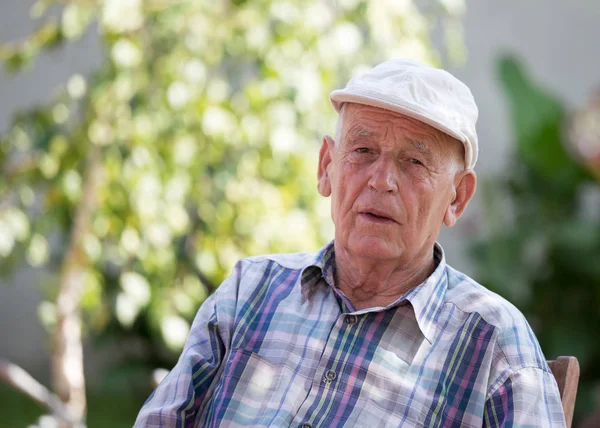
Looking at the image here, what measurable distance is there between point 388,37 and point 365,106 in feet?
5.09

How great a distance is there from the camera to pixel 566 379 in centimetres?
177

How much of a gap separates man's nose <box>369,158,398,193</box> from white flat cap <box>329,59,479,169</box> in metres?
0.12

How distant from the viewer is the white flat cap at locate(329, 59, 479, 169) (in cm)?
175

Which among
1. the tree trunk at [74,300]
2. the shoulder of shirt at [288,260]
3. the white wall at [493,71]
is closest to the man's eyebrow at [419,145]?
the shoulder of shirt at [288,260]

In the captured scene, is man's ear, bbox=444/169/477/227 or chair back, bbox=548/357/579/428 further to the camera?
man's ear, bbox=444/169/477/227

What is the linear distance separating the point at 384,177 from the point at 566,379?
547 millimetres

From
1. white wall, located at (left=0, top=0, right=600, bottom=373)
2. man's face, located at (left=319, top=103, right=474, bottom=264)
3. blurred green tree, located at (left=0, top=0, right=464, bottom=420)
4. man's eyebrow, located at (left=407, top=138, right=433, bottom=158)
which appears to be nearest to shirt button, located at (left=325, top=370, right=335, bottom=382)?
man's face, located at (left=319, top=103, right=474, bottom=264)

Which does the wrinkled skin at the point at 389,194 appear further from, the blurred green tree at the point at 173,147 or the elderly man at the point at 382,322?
the blurred green tree at the point at 173,147

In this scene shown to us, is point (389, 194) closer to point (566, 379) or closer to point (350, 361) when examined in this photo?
point (350, 361)

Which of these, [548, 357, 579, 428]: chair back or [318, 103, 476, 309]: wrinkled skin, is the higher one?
[318, 103, 476, 309]: wrinkled skin

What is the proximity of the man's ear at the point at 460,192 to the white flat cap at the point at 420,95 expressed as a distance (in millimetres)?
86

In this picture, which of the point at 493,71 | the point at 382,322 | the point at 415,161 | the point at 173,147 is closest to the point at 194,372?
the point at 382,322

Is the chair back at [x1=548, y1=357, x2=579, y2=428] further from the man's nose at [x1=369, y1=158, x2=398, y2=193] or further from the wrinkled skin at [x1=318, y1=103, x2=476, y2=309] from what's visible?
the man's nose at [x1=369, y1=158, x2=398, y2=193]

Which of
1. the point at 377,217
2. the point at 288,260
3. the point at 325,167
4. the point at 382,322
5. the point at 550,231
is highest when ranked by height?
the point at 325,167
